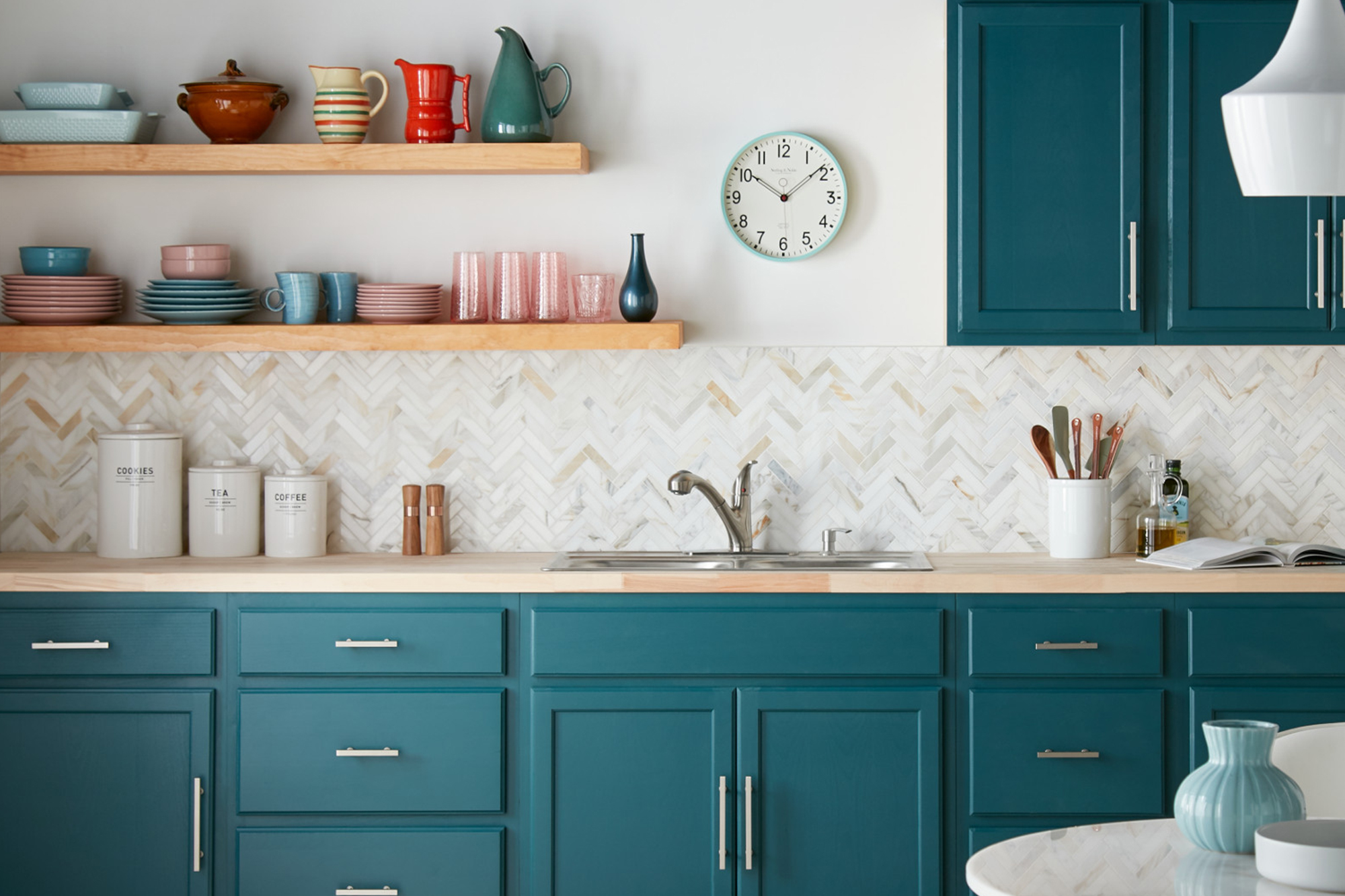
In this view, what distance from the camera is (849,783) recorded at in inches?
114

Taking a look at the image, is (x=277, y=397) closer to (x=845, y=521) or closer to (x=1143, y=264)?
(x=845, y=521)

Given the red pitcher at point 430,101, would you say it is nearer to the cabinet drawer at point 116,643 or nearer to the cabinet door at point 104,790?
the cabinet drawer at point 116,643

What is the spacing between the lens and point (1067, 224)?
311 centimetres

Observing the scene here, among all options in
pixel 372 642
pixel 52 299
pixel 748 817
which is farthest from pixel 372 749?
pixel 52 299

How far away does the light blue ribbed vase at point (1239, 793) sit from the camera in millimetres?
1416

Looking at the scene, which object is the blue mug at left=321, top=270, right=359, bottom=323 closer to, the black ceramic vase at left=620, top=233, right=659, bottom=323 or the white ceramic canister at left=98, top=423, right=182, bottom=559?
the white ceramic canister at left=98, top=423, right=182, bottom=559

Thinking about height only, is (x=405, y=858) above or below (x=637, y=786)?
below

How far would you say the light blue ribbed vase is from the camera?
1.42 meters

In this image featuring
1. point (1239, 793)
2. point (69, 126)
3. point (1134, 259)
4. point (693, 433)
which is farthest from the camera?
point (693, 433)

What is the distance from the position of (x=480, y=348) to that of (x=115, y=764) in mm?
1333

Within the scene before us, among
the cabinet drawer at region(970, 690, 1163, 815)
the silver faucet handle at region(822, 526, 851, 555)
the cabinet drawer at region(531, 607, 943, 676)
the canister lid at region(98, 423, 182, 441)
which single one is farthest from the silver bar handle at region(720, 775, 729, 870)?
the canister lid at region(98, 423, 182, 441)

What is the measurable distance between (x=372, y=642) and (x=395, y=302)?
0.89 meters

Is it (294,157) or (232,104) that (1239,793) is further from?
(232,104)

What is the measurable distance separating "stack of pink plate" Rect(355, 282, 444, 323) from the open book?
1.97 metres
